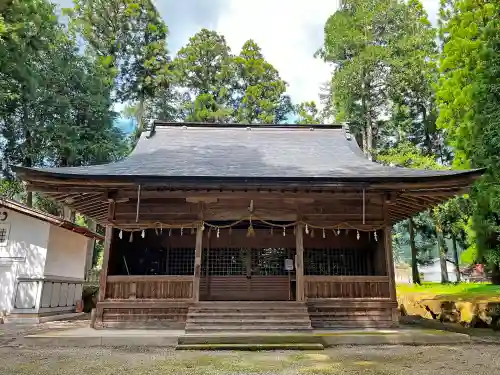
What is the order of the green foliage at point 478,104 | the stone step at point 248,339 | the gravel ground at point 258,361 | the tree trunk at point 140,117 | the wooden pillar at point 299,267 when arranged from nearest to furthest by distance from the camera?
the gravel ground at point 258,361 < the stone step at point 248,339 < the wooden pillar at point 299,267 < the green foliage at point 478,104 < the tree trunk at point 140,117

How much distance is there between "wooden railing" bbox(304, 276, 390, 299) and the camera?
909cm

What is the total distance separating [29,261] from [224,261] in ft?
23.7

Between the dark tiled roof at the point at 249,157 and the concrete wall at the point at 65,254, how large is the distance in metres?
5.05

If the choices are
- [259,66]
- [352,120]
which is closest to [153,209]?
[352,120]

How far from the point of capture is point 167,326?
8.68 meters

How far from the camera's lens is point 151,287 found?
29.4 ft

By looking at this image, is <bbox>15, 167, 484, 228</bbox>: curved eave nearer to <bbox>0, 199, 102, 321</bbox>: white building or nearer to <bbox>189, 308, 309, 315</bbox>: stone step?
<bbox>189, 308, 309, 315</bbox>: stone step

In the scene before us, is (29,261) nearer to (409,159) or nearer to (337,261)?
(337,261)

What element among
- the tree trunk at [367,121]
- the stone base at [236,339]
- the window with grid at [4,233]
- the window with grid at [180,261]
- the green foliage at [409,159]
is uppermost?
the tree trunk at [367,121]

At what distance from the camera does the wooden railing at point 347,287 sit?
29.8 ft

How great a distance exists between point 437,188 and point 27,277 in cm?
1301

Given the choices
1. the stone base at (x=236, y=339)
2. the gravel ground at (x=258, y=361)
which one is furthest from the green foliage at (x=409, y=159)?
the gravel ground at (x=258, y=361)

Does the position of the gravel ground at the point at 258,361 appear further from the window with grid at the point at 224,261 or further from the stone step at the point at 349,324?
the window with grid at the point at 224,261

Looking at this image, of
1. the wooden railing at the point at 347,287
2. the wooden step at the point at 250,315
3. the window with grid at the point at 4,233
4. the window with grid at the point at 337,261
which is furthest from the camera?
the window with grid at the point at 4,233
